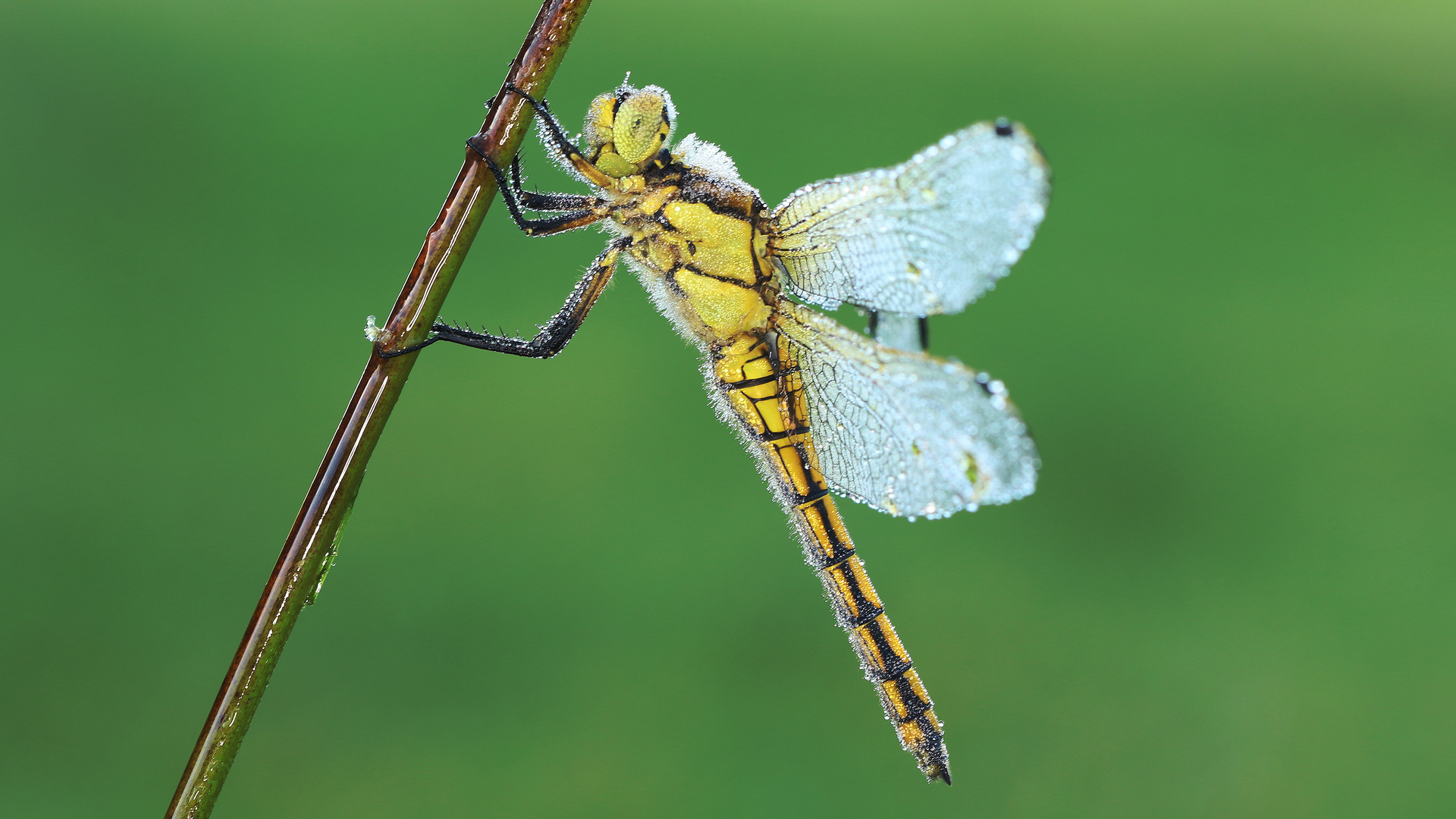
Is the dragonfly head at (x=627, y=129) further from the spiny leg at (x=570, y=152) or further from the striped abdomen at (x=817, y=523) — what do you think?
the striped abdomen at (x=817, y=523)

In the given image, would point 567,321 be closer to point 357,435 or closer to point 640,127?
point 640,127

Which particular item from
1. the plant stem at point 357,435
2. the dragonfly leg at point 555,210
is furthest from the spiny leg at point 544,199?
the plant stem at point 357,435

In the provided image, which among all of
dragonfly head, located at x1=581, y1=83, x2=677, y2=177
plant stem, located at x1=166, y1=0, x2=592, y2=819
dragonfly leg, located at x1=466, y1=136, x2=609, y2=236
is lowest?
plant stem, located at x1=166, y1=0, x2=592, y2=819

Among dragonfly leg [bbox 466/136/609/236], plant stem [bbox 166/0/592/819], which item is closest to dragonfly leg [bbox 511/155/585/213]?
dragonfly leg [bbox 466/136/609/236]

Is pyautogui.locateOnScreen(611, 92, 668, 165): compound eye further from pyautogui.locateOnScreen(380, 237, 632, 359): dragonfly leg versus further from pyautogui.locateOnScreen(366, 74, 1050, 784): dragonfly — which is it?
pyautogui.locateOnScreen(380, 237, 632, 359): dragonfly leg

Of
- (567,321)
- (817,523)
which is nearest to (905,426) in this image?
(817,523)

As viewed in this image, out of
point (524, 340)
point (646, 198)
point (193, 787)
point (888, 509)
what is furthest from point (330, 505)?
point (888, 509)
